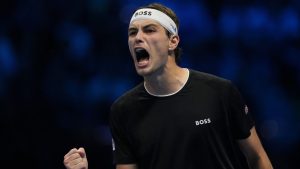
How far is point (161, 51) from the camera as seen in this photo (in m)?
2.58

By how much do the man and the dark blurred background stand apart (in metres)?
2.27

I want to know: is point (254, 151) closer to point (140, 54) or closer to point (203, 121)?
point (203, 121)

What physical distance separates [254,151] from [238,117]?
0.19m

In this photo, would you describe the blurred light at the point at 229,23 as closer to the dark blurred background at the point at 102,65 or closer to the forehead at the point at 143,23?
the dark blurred background at the point at 102,65

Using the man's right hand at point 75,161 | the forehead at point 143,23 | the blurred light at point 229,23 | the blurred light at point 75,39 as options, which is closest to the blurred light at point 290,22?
the blurred light at point 229,23

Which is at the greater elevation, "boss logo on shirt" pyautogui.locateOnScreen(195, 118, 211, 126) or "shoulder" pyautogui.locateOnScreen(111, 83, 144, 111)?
"shoulder" pyautogui.locateOnScreen(111, 83, 144, 111)

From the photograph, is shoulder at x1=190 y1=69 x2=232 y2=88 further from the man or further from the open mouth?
the open mouth

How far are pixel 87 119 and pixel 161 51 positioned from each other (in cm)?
239

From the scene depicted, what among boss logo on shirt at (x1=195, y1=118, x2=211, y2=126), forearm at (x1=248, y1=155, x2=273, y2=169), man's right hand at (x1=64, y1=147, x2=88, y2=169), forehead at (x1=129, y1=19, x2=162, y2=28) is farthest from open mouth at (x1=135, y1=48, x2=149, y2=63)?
forearm at (x1=248, y1=155, x2=273, y2=169)

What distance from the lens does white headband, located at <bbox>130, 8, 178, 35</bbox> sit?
2598 mm

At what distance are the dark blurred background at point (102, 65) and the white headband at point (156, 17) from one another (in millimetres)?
2329

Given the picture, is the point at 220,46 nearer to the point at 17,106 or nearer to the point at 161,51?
the point at 17,106

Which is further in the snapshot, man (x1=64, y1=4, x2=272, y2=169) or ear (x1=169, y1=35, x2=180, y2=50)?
ear (x1=169, y1=35, x2=180, y2=50)

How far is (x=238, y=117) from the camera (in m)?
2.52
